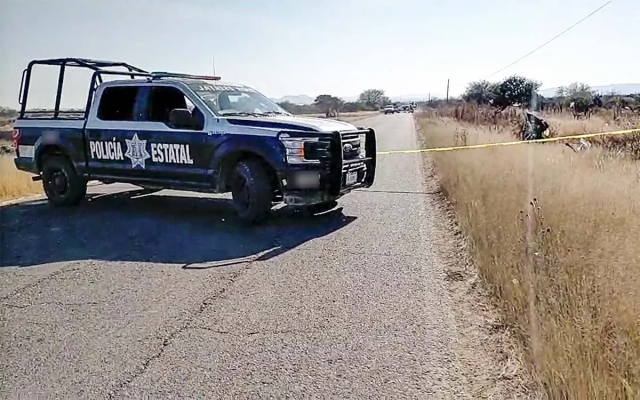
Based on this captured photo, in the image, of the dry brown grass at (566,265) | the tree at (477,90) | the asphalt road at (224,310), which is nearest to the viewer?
the dry brown grass at (566,265)

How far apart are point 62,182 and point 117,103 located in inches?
69.4

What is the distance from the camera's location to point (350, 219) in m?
7.80

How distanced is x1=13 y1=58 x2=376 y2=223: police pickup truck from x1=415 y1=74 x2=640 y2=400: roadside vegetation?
6.89 feet

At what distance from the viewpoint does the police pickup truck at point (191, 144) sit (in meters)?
7.02

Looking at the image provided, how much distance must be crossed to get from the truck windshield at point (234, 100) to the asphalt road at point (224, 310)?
1703 millimetres

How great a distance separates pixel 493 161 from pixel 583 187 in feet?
11.3

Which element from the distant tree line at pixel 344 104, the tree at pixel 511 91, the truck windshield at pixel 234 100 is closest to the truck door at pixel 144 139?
the truck windshield at pixel 234 100

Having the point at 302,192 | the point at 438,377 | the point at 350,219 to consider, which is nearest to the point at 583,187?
the point at 350,219

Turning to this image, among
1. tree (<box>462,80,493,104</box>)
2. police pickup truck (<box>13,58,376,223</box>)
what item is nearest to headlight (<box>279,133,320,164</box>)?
police pickup truck (<box>13,58,376,223</box>)

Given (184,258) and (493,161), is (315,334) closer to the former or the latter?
(184,258)

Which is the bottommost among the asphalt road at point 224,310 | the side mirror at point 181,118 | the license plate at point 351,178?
the asphalt road at point 224,310

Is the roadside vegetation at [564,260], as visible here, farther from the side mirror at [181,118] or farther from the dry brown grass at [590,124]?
the dry brown grass at [590,124]

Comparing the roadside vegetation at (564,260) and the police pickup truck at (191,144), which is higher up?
the police pickup truck at (191,144)

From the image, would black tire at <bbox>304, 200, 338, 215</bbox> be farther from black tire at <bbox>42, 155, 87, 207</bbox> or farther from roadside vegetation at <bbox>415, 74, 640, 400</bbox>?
black tire at <bbox>42, 155, 87, 207</bbox>
